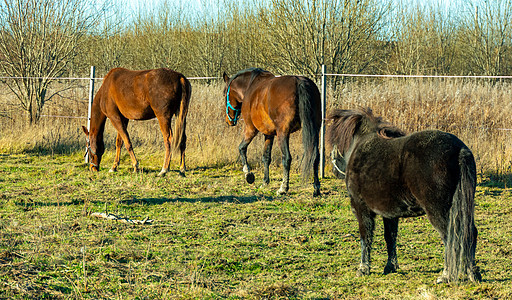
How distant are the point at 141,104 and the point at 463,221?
7397 mm

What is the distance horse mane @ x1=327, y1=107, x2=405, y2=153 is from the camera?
4.39 metres

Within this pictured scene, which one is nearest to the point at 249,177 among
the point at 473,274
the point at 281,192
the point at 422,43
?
the point at 281,192

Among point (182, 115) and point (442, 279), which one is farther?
point (182, 115)

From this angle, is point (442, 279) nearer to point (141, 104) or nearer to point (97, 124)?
point (141, 104)

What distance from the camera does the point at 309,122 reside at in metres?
7.70

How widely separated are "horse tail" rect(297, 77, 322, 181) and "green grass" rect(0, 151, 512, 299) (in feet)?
1.82

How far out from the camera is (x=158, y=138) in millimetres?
12977

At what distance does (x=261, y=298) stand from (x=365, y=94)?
9981 mm

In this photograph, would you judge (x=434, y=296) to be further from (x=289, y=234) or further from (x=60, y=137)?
(x=60, y=137)

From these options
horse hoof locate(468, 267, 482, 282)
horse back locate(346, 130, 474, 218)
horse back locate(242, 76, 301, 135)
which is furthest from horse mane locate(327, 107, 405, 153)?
horse back locate(242, 76, 301, 135)

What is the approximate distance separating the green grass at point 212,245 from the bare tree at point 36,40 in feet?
18.7

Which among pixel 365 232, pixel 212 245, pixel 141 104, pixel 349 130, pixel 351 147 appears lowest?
pixel 212 245

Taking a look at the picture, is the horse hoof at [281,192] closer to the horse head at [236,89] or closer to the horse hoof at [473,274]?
the horse head at [236,89]

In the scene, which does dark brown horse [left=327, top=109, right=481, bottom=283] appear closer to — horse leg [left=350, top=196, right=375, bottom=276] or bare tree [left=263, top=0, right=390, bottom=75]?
horse leg [left=350, top=196, right=375, bottom=276]
